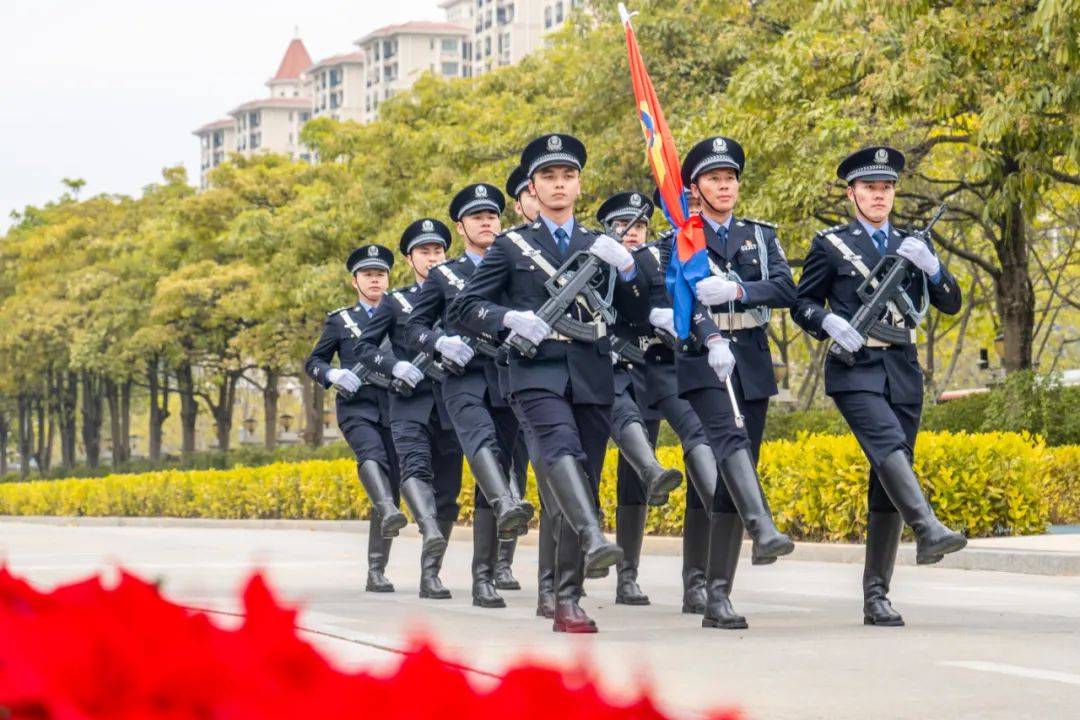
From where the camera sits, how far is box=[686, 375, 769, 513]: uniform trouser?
8.51 meters

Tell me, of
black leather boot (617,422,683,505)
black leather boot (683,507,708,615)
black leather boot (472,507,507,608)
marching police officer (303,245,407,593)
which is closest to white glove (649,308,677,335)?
black leather boot (617,422,683,505)

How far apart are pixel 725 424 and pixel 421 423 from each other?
3426mm

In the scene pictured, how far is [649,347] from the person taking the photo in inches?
410

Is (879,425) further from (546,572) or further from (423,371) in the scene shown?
(423,371)

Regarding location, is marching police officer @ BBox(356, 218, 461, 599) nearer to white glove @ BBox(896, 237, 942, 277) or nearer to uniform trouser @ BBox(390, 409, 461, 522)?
Result: uniform trouser @ BBox(390, 409, 461, 522)

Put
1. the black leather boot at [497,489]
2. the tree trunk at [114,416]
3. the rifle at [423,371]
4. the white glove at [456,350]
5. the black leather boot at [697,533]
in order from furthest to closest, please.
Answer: the tree trunk at [114,416], the rifle at [423,371], the white glove at [456,350], the black leather boot at [497,489], the black leather boot at [697,533]

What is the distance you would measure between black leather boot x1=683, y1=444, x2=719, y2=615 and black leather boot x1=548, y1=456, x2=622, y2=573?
1.12 meters

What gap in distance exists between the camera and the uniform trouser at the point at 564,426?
8.28m

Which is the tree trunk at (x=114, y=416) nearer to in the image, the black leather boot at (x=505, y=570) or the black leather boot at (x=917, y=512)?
the black leather boot at (x=505, y=570)

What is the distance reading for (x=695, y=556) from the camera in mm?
9477

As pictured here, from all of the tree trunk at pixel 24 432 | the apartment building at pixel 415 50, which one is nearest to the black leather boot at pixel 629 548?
the tree trunk at pixel 24 432

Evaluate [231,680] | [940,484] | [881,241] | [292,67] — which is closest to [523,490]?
[881,241]

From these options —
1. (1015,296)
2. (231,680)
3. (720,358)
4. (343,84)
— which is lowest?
(231,680)

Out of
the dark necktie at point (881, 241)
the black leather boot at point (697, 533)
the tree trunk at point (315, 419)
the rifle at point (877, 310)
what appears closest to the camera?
the rifle at point (877, 310)
